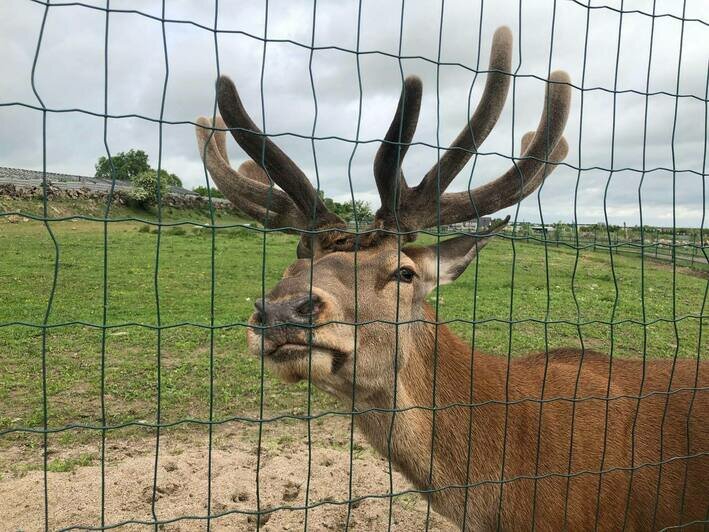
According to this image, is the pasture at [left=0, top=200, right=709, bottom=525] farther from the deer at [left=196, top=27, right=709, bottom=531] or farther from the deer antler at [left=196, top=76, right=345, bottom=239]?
the deer antler at [left=196, top=76, right=345, bottom=239]

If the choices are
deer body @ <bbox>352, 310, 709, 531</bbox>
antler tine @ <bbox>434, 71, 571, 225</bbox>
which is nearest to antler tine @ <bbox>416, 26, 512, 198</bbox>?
antler tine @ <bbox>434, 71, 571, 225</bbox>

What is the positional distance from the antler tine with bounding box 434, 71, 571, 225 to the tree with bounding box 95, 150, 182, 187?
1.72 m

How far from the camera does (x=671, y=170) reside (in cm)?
325

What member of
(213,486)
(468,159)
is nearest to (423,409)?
(468,159)

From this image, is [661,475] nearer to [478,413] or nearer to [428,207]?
[478,413]

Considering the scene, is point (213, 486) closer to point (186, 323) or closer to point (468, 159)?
point (186, 323)

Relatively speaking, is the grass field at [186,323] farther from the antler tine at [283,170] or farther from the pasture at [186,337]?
the antler tine at [283,170]

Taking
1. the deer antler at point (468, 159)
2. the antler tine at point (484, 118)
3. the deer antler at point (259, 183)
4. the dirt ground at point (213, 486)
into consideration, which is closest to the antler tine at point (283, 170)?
the deer antler at point (259, 183)

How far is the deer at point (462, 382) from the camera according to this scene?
2.96m

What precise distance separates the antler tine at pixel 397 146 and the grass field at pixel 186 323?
778 millimetres

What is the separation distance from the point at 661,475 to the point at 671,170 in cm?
171

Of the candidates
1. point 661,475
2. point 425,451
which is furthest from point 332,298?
point 661,475

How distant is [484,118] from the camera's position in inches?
138

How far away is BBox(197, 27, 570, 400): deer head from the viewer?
2713 mm
